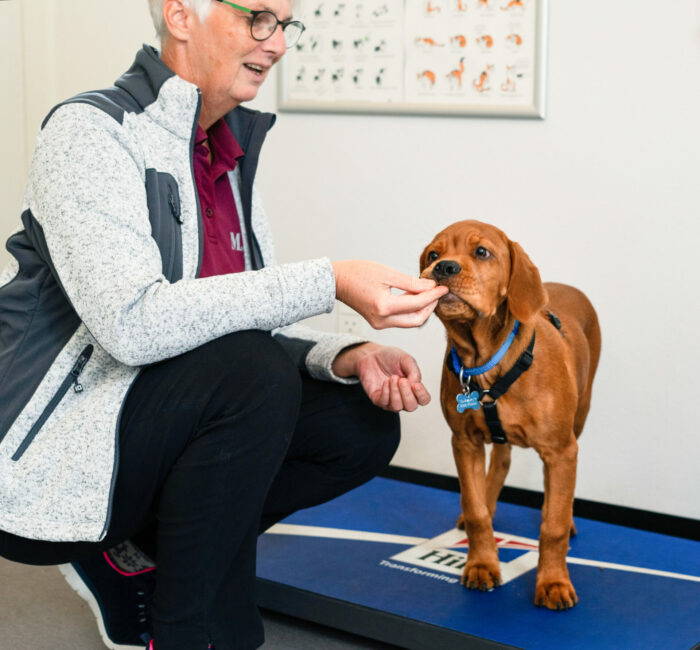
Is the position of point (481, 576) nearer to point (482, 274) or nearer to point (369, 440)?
point (369, 440)

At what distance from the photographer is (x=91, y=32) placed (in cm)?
327

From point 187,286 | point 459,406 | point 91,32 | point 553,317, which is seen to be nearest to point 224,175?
point 187,286

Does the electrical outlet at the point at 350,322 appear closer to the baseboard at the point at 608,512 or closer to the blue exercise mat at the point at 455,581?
the baseboard at the point at 608,512

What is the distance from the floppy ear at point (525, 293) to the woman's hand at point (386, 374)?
215 mm

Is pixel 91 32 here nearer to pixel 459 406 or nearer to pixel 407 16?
pixel 407 16

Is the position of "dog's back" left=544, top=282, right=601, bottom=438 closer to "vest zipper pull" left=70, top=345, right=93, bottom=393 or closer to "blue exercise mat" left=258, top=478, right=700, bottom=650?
"blue exercise mat" left=258, top=478, right=700, bottom=650

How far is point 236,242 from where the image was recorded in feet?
5.66

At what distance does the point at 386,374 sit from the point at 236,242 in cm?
37

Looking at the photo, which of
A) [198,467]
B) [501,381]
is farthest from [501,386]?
[198,467]

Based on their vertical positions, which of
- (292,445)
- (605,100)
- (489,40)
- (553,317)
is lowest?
(292,445)

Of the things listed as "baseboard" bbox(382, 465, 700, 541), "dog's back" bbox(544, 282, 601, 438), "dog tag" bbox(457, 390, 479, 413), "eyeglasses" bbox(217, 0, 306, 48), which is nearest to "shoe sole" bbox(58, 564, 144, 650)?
"dog tag" bbox(457, 390, 479, 413)

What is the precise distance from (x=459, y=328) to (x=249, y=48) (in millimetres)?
638

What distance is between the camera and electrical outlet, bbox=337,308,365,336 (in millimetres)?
2861

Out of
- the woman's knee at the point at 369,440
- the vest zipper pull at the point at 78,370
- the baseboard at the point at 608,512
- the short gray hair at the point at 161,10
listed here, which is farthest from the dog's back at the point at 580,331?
the vest zipper pull at the point at 78,370
